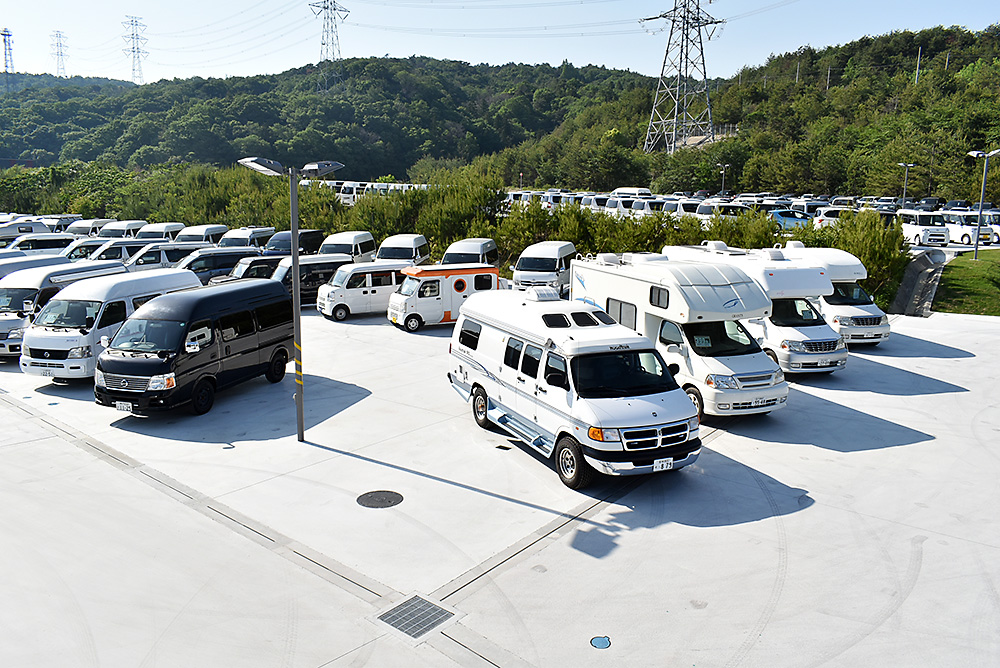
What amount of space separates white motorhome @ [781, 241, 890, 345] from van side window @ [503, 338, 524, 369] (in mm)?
10542

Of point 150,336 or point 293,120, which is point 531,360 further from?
point 293,120

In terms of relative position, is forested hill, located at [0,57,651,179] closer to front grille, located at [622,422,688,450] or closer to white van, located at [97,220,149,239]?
white van, located at [97,220,149,239]

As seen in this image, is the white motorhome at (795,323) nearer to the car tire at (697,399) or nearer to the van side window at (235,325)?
the car tire at (697,399)

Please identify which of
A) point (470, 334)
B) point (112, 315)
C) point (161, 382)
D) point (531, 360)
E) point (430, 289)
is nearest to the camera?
point (531, 360)

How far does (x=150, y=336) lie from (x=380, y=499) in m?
6.92

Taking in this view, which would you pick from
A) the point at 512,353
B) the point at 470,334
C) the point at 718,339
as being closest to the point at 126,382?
the point at 470,334

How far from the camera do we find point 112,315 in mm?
16734

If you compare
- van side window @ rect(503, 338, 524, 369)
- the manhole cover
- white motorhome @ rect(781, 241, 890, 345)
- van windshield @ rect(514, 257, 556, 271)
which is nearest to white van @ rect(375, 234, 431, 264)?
van windshield @ rect(514, 257, 556, 271)

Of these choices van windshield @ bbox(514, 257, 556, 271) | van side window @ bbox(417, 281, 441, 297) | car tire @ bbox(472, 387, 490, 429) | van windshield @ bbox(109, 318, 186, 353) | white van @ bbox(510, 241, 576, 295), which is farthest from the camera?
van windshield @ bbox(514, 257, 556, 271)

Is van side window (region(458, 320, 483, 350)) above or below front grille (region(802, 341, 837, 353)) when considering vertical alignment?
above

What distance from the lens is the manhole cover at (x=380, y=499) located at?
403 inches

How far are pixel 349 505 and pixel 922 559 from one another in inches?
294

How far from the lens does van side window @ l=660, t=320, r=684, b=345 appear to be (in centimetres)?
1431

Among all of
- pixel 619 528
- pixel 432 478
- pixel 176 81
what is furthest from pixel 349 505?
pixel 176 81
